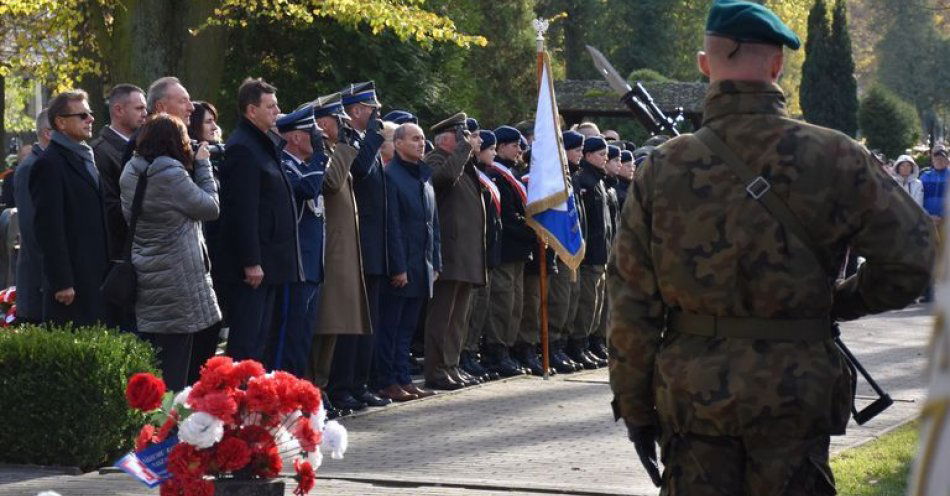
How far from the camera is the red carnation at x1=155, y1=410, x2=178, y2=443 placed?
679 cm

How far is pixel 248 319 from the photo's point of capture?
10.0 m

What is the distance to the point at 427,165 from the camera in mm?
12711

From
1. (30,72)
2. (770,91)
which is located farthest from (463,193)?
(30,72)

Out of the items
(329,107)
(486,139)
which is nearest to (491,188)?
(486,139)

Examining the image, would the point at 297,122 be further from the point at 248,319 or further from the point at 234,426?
the point at 234,426

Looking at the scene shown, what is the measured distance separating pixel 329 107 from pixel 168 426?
4.72 m

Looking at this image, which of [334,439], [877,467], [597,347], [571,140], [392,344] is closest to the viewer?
[334,439]

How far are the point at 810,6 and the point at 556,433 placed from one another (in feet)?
156

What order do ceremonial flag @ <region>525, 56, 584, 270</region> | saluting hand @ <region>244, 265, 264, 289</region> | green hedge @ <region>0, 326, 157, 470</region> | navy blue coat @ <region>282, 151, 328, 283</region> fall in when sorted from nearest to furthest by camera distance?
green hedge @ <region>0, 326, 157, 470</region>, saluting hand @ <region>244, 265, 264, 289</region>, navy blue coat @ <region>282, 151, 328, 283</region>, ceremonial flag @ <region>525, 56, 584, 270</region>

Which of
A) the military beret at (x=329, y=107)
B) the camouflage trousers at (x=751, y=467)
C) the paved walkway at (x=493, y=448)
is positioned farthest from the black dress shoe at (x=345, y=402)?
the camouflage trousers at (x=751, y=467)

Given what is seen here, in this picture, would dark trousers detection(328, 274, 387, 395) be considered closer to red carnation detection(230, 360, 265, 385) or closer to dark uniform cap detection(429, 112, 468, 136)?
dark uniform cap detection(429, 112, 468, 136)

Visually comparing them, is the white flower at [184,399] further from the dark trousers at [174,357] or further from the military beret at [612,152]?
the military beret at [612,152]

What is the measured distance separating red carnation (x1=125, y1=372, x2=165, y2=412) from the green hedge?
2030 mm

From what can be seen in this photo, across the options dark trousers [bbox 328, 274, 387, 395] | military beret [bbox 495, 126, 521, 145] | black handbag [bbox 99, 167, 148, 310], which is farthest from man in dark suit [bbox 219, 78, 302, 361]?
military beret [bbox 495, 126, 521, 145]
